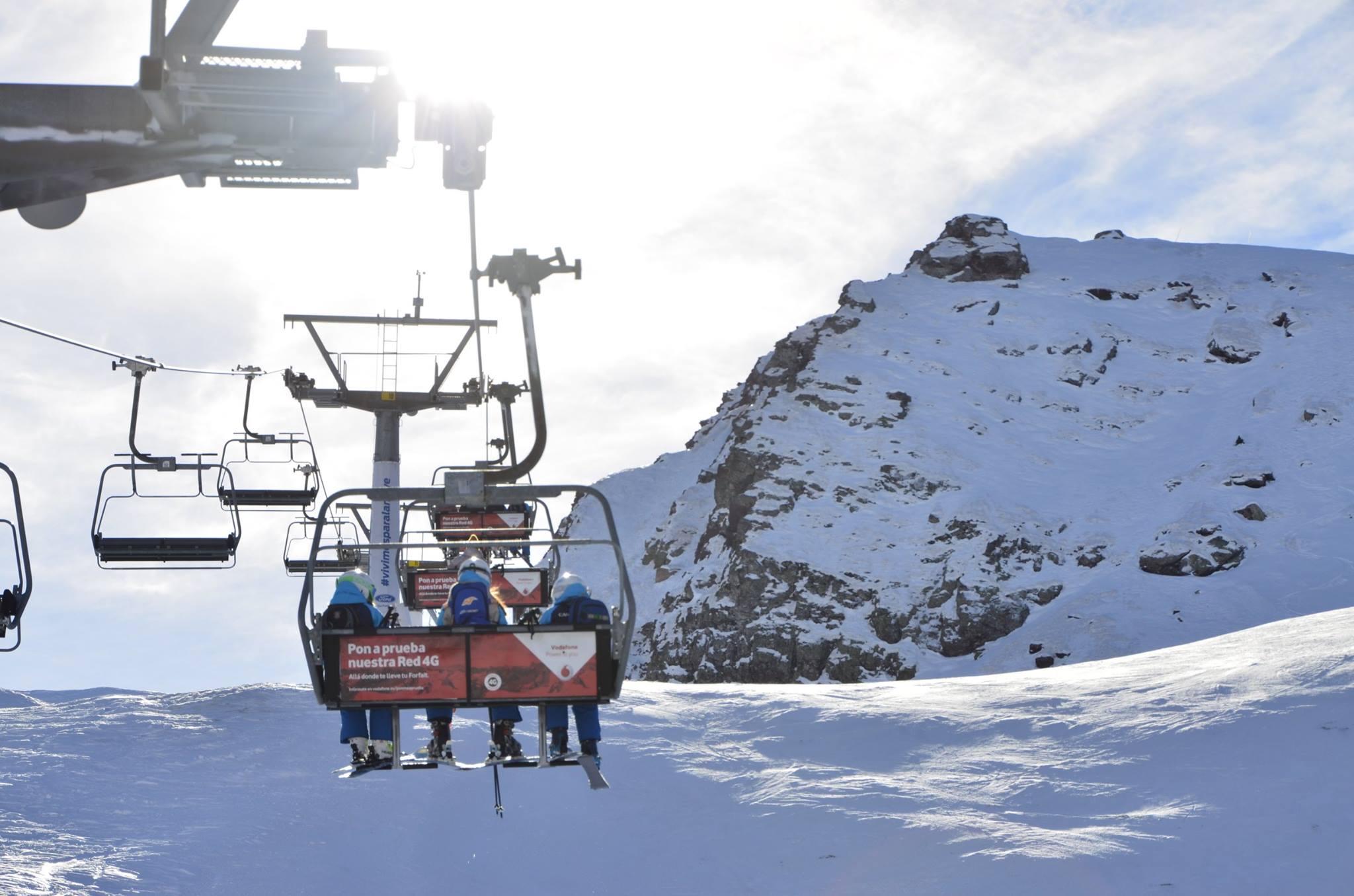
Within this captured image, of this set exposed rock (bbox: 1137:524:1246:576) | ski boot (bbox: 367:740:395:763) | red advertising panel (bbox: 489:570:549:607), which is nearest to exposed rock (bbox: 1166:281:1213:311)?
exposed rock (bbox: 1137:524:1246:576)

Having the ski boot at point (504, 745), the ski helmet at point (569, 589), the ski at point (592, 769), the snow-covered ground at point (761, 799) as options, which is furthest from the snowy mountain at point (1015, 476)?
the ski at point (592, 769)

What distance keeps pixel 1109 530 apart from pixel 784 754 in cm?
4744

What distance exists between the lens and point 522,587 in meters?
16.3

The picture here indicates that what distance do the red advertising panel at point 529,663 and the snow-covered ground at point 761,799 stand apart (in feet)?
20.5

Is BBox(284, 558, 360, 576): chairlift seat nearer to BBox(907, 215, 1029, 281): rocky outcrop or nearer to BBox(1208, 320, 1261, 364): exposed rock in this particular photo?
BBox(1208, 320, 1261, 364): exposed rock

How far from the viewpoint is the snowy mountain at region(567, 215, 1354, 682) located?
5669 cm

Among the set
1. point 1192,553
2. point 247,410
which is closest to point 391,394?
point 247,410

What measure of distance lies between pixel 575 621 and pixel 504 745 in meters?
0.98

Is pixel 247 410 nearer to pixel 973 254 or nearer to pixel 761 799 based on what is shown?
pixel 761 799

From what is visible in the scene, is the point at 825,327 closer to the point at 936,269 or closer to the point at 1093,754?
the point at 936,269

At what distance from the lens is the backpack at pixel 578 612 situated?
348 inches

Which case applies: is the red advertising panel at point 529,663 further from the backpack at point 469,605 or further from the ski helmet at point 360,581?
the ski helmet at point 360,581

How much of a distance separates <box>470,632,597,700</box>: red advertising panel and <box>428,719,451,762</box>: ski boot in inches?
21.8

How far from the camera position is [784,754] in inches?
730
